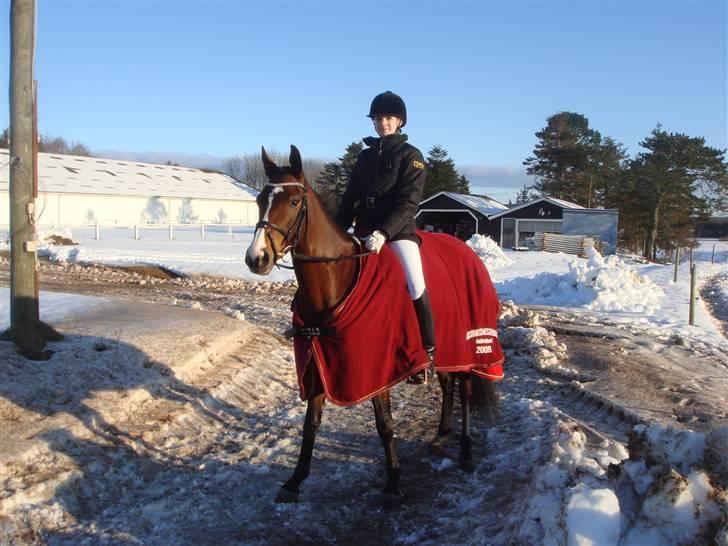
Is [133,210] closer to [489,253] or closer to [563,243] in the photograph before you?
[489,253]

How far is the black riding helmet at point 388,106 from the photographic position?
16.3 feet

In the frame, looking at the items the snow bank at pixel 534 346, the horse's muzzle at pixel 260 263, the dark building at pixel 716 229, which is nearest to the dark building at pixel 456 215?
the snow bank at pixel 534 346

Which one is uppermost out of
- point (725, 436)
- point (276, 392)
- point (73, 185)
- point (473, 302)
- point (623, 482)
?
point (73, 185)

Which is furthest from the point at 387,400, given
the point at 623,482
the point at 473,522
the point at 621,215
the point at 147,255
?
the point at 621,215

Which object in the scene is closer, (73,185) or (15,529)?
(15,529)

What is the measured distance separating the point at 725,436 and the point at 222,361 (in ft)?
19.3

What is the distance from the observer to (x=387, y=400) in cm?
472

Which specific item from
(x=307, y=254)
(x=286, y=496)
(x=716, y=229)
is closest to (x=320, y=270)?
(x=307, y=254)

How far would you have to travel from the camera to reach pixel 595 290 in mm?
14875

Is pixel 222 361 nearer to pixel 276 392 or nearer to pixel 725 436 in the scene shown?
pixel 276 392

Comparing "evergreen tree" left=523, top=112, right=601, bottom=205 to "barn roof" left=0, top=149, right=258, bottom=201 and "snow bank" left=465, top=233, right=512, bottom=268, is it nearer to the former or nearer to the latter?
"barn roof" left=0, top=149, right=258, bottom=201

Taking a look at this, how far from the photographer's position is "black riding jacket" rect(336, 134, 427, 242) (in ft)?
16.0

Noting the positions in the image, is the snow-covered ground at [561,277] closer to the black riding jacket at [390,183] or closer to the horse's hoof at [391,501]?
the black riding jacket at [390,183]

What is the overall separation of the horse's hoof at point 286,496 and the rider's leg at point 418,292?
143cm
